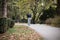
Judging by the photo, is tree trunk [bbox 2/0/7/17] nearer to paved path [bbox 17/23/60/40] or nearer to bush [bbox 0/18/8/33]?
bush [bbox 0/18/8/33]

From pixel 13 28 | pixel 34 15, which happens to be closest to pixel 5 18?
pixel 13 28

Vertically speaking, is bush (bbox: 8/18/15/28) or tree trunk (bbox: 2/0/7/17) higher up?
tree trunk (bbox: 2/0/7/17)

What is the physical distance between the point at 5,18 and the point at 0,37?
1.73 feet

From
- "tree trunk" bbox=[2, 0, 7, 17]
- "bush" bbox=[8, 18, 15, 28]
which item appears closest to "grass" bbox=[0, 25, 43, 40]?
"bush" bbox=[8, 18, 15, 28]

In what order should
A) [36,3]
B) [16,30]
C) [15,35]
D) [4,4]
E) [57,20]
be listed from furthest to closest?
1. [4,4]
2. [16,30]
3. [15,35]
4. [36,3]
5. [57,20]

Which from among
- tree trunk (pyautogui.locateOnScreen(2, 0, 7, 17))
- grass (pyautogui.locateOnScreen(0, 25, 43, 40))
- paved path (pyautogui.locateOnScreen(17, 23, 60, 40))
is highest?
tree trunk (pyautogui.locateOnScreen(2, 0, 7, 17))

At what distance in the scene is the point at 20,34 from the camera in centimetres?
293

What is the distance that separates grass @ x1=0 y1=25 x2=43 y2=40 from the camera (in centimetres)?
279

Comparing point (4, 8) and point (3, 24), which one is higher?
point (4, 8)

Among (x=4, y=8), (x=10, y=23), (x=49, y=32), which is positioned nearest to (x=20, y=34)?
(x=10, y=23)

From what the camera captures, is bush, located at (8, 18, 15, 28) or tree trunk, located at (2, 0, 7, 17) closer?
bush, located at (8, 18, 15, 28)

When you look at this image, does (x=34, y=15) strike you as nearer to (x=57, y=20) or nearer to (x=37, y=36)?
(x=37, y=36)

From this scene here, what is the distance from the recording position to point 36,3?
2.70 m

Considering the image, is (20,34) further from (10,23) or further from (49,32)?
(49,32)
